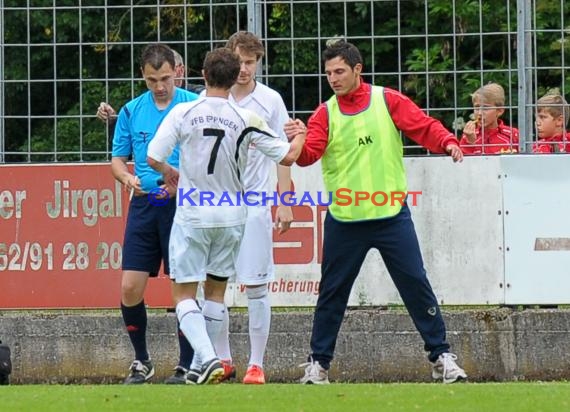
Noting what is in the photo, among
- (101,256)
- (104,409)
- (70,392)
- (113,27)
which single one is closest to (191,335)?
(70,392)

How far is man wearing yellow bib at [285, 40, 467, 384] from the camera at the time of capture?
37.4 feet

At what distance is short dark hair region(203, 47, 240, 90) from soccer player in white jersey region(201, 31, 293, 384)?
0.77 meters

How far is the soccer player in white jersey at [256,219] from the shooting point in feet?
38.1

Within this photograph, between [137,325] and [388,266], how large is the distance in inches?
70.3

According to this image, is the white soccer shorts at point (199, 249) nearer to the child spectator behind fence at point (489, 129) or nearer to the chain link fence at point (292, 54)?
the chain link fence at point (292, 54)

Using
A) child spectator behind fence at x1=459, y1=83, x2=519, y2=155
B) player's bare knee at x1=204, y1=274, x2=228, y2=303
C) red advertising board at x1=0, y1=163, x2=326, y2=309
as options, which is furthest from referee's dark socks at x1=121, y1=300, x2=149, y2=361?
child spectator behind fence at x1=459, y1=83, x2=519, y2=155

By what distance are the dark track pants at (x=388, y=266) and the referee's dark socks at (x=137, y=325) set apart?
128cm

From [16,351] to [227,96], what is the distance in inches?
139

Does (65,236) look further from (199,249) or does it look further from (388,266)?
(388,266)

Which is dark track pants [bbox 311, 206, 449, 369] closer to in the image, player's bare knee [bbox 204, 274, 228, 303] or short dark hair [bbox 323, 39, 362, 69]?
player's bare knee [bbox 204, 274, 228, 303]

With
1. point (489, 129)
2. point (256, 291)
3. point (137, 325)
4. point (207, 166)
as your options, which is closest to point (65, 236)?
point (137, 325)

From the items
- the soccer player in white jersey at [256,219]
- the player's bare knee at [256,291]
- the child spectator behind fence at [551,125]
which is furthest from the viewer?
the child spectator behind fence at [551,125]

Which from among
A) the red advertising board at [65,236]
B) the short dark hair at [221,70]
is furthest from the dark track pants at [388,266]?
the red advertising board at [65,236]

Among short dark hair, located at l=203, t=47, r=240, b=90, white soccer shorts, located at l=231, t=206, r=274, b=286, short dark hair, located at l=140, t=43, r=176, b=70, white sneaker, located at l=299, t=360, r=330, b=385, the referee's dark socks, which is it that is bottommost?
white sneaker, located at l=299, t=360, r=330, b=385
